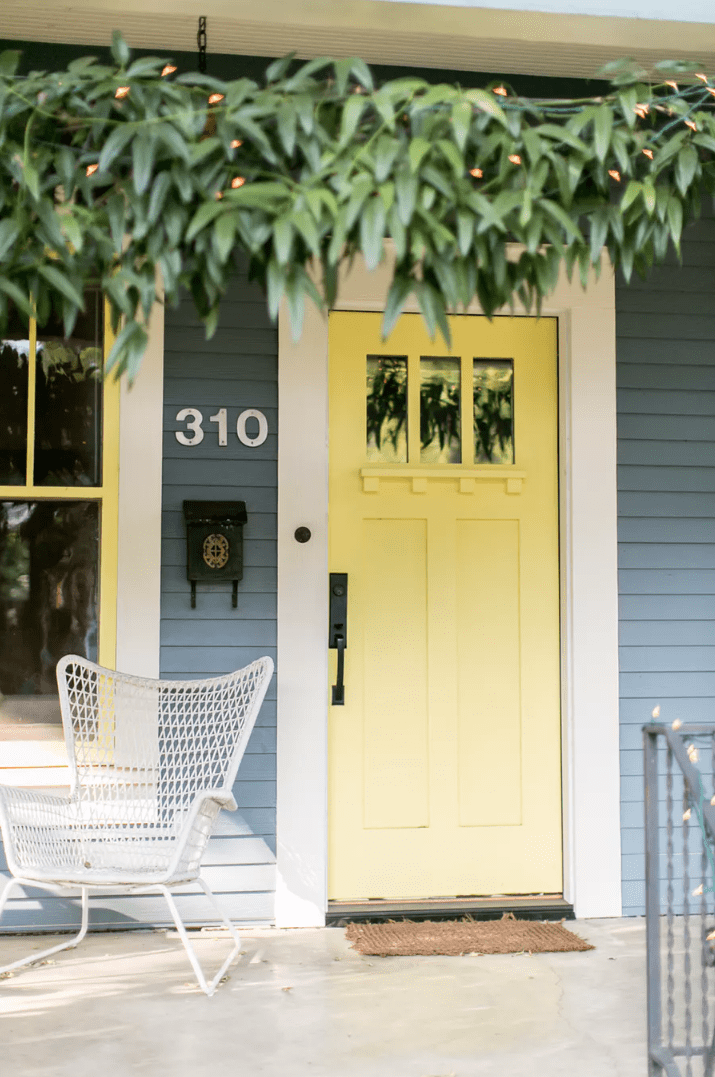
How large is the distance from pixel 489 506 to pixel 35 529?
1577mm

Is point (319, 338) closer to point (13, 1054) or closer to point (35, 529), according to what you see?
point (35, 529)

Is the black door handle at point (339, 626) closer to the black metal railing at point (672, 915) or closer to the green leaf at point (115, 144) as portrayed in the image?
the black metal railing at point (672, 915)

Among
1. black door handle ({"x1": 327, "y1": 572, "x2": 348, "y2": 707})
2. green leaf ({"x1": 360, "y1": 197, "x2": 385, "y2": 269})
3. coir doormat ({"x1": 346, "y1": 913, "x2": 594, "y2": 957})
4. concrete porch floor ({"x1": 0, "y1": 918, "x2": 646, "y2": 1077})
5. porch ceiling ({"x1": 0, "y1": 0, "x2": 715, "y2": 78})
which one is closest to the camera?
green leaf ({"x1": 360, "y1": 197, "x2": 385, "y2": 269})

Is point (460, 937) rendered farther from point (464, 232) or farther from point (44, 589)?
point (464, 232)

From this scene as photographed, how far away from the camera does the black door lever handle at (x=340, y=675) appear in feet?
12.0

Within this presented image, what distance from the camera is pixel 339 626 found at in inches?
145

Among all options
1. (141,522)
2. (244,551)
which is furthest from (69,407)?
(244,551)

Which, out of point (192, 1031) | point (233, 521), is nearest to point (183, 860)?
point (192, 1031)

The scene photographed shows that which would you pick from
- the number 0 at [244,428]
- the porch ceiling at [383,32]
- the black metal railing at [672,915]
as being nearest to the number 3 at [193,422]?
the number 0 at [244,428]

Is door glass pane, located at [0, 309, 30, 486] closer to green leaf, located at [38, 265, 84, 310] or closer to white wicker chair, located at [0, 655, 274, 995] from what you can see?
white wicker chair, located at [0, 655, 274, 995]

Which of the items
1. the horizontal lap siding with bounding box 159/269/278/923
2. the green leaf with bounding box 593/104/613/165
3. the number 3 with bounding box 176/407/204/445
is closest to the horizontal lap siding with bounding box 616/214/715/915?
the horizontal lap siding with bounding box 159/269/278/923

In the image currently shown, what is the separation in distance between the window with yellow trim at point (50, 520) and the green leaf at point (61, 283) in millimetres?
1779

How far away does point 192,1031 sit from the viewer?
2.72 meters

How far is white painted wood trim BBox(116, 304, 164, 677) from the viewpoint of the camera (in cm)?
355
